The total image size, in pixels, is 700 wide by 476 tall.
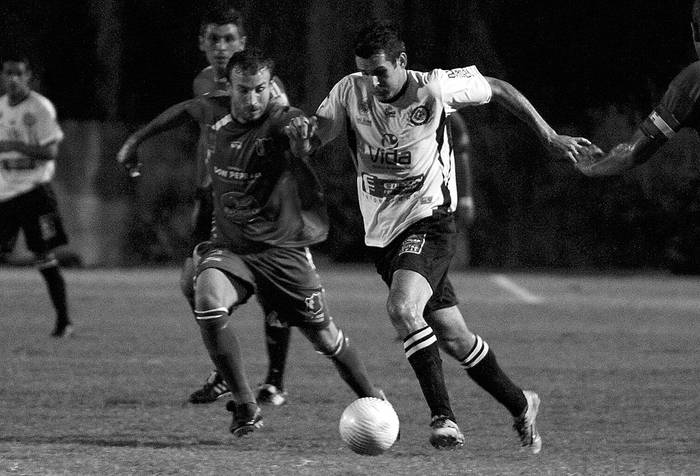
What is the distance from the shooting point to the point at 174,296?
46.9 feet

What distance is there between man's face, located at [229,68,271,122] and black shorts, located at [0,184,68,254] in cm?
440

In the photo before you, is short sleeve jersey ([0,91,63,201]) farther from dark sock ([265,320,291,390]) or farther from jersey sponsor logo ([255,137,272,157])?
jersey sponsor logo ([255,137,272,157])

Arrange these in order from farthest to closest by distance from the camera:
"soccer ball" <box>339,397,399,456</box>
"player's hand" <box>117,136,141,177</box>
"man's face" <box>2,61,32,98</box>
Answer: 1. "man's face" <box>2,61,32,98</box>
2. "player's hand" <box>117,136,141,177</box>
3. "soccer ball" <box>339,397,399,456</box>

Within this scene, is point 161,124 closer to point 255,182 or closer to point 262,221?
point 255,182

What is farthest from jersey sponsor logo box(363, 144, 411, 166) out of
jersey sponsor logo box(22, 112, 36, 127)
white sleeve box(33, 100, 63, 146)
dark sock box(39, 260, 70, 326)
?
jersey sponsor logo box(22, 112, 36, 127)

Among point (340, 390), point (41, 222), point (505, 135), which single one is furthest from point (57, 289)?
point (505, 135)

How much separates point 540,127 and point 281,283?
149 centimetres

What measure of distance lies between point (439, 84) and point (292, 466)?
184 cm

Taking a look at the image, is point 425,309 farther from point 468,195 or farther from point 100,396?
point 468,195

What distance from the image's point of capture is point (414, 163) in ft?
20.0

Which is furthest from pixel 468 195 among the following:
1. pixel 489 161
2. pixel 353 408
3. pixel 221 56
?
pixel 489 161

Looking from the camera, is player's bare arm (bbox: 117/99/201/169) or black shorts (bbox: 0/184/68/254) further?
black shorts (bbox: 0/184/68/254)

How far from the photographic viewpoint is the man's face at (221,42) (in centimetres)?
742

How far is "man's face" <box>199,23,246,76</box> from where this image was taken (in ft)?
24.3
